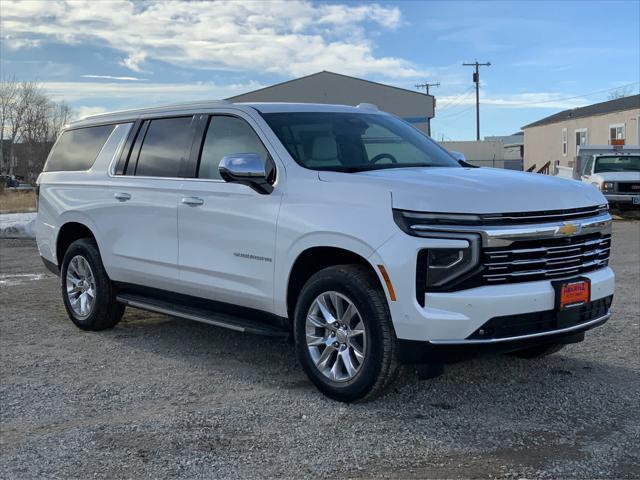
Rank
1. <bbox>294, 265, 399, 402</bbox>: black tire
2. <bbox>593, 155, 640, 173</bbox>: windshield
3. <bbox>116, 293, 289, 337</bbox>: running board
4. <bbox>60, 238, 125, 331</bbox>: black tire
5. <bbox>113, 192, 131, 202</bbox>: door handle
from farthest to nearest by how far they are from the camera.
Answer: <bbox>593, 155, 640, 173</bbox>: windshield → <bbox>60, 238, 125, 331</bbox>: black tire → <bbox>113, 192, 131, 202</bbox>: door handle → <bbox>116, 293, 289, 337</bbox>: running board → <bbox>294, 265, 399, 402</bbox>: black tire

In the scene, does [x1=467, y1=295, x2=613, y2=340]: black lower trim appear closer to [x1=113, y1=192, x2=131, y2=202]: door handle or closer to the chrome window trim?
the chrome window trim

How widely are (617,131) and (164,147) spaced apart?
3365 centimetres

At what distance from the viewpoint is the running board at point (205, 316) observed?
17.0 ft

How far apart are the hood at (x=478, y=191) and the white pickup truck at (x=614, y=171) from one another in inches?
612

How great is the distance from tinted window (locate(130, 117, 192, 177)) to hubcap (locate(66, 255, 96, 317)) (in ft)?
3.99

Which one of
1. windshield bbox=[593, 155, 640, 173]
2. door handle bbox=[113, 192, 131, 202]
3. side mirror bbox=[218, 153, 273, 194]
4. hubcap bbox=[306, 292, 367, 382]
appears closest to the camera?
hubcap bbox=[306, 292, 367, 382]

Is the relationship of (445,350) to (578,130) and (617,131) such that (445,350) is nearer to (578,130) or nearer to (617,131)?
(617,131)

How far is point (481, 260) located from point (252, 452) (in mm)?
1615

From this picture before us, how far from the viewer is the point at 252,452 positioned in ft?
12.9

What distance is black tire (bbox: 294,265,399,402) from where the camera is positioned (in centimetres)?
438

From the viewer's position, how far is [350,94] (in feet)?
144

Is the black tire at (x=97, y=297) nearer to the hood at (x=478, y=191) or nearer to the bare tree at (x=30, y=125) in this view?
the hood at (x=478, y=191)

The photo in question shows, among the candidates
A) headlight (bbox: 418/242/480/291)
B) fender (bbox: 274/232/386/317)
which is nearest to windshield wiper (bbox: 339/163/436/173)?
fender (bbox: 274/232/386/317)

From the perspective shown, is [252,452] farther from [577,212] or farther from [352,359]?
[577,212]
